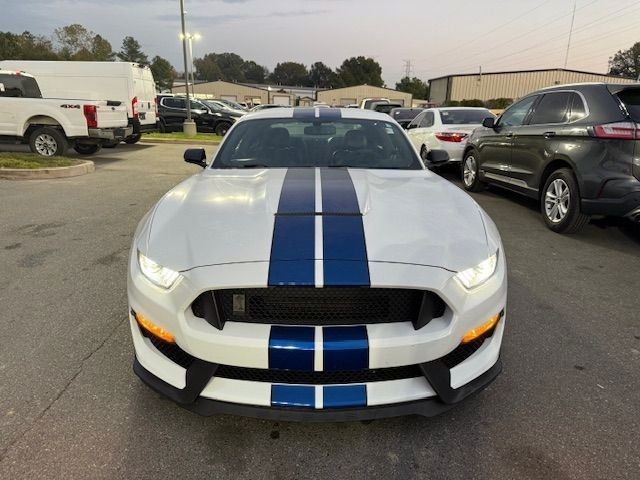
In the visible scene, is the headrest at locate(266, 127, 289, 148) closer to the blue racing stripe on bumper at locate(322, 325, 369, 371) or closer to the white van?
the blue racing stripe on bumper at locate(322, 325, 369, 371)

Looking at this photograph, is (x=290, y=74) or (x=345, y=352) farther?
(x=290, y=74)

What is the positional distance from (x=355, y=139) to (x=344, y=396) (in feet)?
7.68

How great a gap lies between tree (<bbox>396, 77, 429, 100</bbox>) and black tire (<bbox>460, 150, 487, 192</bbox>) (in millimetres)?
97758

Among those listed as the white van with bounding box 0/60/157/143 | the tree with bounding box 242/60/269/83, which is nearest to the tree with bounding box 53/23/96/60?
the white van with bounding box 0/60/157/143

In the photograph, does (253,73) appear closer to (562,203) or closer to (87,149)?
(87,149)

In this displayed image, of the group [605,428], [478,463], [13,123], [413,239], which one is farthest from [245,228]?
[13,123]

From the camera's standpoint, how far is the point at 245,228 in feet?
7.38

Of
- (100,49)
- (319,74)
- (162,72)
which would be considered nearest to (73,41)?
(100,49)

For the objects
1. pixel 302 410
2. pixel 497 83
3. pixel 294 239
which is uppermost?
pixel 497 83

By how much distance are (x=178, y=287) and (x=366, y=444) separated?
3.65 feet

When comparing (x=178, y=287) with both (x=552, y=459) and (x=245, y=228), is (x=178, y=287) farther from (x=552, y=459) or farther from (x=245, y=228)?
(x=552, y=459)

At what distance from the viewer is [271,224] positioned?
2.28 metres

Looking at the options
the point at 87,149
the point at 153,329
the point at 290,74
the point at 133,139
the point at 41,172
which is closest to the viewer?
the point at 153,329

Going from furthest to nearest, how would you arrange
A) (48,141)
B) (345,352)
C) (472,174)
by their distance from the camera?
(48,141) < (472,174) < (345,352)
